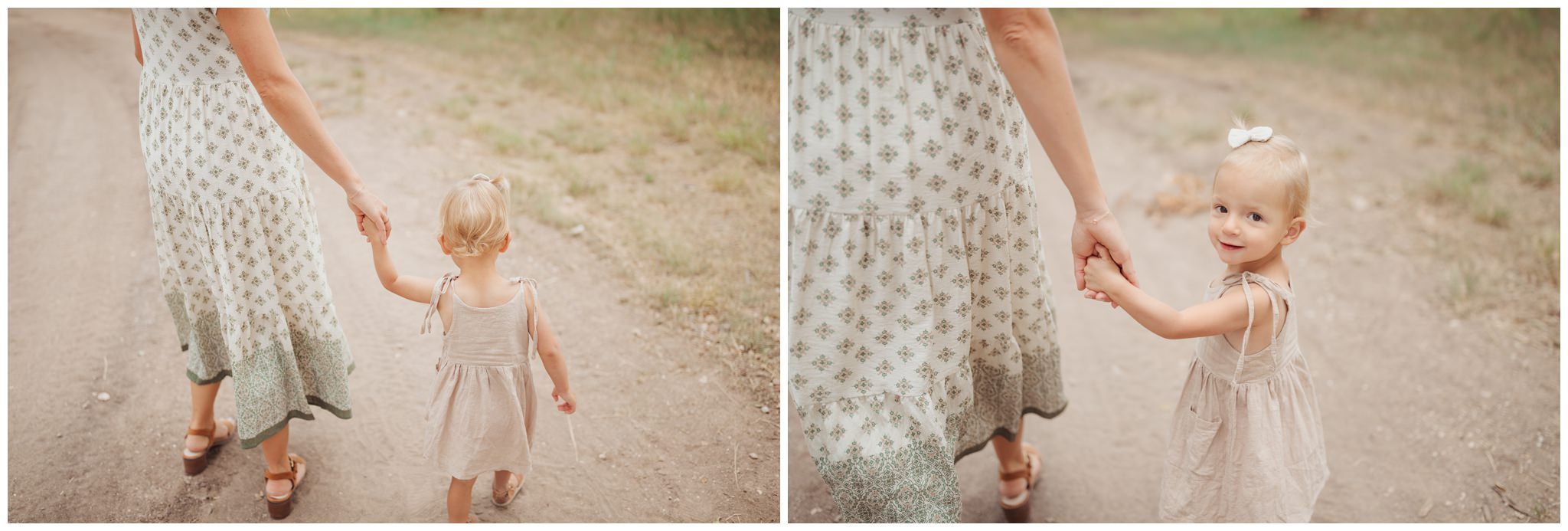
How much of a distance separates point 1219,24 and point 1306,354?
14.3 feet

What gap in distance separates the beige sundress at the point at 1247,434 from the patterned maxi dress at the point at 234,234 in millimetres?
1757

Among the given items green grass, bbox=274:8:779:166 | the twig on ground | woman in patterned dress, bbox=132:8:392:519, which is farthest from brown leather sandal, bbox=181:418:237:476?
the twig on ground

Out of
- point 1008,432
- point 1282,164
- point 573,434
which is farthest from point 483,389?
point 1282,164

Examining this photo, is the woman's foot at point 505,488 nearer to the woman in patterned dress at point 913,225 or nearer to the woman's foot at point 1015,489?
the woman in patterned dress at point 913,225

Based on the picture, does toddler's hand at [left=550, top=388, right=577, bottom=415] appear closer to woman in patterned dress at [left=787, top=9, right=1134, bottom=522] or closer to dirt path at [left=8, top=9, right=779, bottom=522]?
dirt path at [left=8, top=9, right=779, bottom=522]

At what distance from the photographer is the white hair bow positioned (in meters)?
1.77

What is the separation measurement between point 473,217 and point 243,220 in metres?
0.52

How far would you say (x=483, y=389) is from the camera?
2.05 m

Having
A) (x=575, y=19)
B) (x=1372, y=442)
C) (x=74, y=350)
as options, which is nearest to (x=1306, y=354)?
(x=1372, y=442)

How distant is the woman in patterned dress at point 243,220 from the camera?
6.14ft

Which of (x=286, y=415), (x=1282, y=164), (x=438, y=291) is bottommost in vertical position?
(x=286, y=415)

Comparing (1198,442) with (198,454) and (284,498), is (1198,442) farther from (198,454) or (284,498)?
(198,454)

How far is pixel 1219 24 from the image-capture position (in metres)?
6.98

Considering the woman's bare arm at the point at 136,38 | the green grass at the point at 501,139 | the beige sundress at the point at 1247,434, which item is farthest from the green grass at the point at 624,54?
the beige sundress at the point at 1247,434
